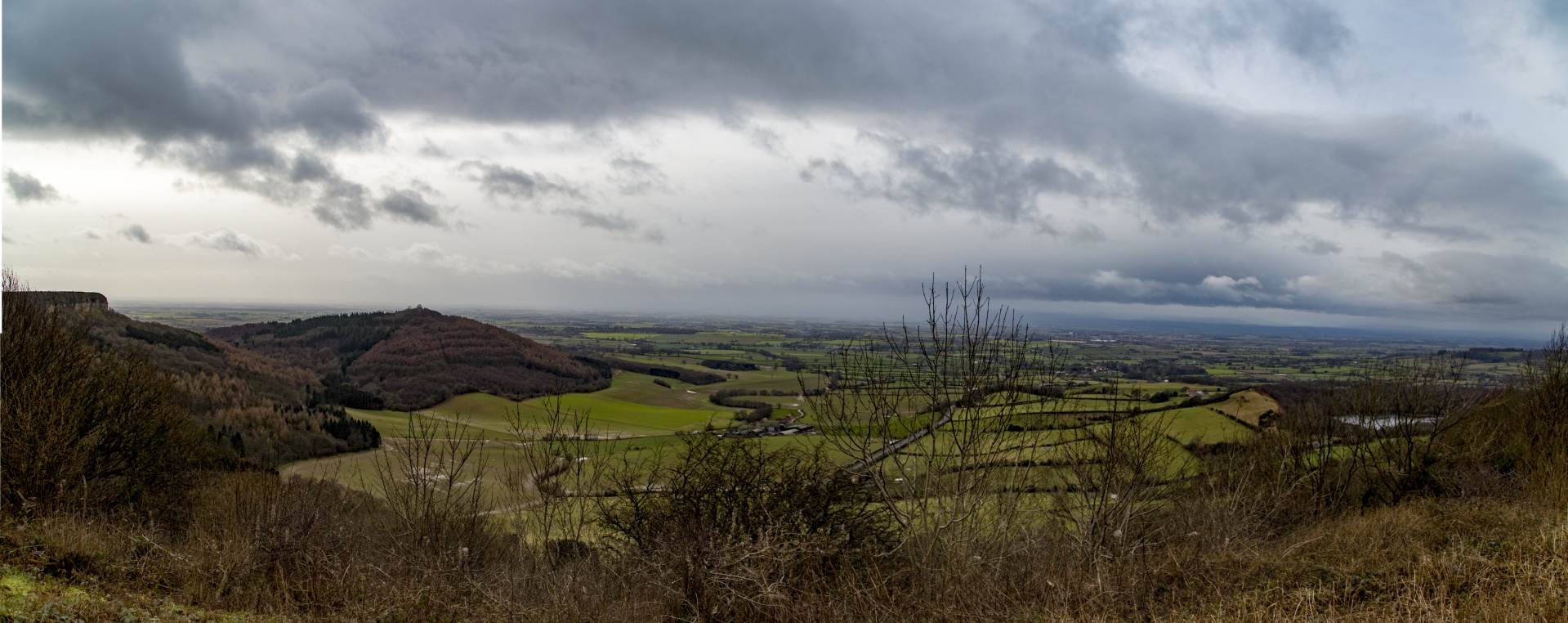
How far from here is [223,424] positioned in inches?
1179

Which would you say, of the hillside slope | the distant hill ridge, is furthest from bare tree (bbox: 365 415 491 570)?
the distant hill ridge

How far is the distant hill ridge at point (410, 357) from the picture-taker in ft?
195

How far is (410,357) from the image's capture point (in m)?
68.6

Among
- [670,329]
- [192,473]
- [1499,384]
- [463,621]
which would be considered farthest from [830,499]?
[670,329]

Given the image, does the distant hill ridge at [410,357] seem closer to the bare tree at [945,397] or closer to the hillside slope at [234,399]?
the hillside slope at [234,399]

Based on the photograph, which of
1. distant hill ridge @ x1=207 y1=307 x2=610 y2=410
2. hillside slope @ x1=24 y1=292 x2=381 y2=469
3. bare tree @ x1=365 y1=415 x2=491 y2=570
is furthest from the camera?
distant hill ridge @ x1=207 y1=307 x2=610 y2=410

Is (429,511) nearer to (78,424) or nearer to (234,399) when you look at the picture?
(78,424)

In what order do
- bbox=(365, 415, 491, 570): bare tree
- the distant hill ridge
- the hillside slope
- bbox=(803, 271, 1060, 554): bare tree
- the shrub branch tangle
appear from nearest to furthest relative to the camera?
bbox=(803, 271, 1060, 554): bare tree < bbox=(365, 415, 491, 570): bare tree < the shrub branch tangle < the hillside slope < the distant hill ridge

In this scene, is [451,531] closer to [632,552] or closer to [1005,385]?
[632,552]

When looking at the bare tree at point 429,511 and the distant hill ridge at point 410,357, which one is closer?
the bare tree at point 429,511

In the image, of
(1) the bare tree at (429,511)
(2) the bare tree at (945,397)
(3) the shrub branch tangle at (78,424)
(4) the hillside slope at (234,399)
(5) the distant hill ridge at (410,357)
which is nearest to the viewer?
(2) the bare tree at (945,397)

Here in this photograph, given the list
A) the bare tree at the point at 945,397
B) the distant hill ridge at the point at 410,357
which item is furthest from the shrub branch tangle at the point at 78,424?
the distant hill ridge at the point at 410,357

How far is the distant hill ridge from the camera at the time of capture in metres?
59.4

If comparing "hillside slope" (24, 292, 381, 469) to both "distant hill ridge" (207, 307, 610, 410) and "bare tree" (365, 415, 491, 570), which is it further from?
"bare tree" (365, 415, 491, 570)
